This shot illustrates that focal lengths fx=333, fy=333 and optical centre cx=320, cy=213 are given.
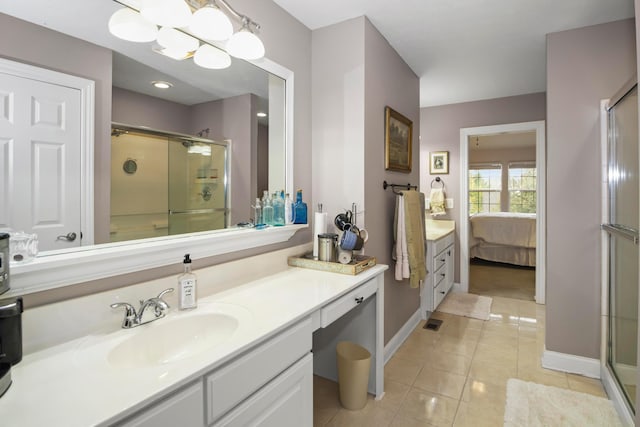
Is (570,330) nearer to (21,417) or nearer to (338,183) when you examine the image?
(338,183)

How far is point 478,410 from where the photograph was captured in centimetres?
190

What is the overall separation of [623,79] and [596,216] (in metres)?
0.90

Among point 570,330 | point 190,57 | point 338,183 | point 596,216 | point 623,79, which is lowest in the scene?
point 570,330

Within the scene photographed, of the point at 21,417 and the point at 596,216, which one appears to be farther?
the point at 596,216

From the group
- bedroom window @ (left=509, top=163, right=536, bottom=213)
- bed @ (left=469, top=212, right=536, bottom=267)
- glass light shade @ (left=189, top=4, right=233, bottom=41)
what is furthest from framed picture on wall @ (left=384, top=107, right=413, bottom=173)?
bedroom window @ (left=509, top=163, right=536, bottom=213)

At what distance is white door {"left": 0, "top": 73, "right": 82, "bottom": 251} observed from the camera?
0.99 m

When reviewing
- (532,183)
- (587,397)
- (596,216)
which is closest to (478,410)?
(587,397)

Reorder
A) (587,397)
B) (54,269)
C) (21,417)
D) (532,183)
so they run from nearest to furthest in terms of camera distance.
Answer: (21,417) < (54,269) < (587,397) < (532,183)

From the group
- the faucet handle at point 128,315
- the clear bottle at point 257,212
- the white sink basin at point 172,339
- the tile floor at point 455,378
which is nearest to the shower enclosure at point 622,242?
the tile floor at point 455,378

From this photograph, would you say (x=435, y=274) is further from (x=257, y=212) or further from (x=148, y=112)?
(x=148, y=112)

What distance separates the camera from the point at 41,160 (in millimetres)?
1057

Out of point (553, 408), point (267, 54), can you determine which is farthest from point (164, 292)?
point (553, 408)

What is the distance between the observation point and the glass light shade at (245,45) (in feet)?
5.04

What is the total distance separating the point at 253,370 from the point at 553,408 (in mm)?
1870
